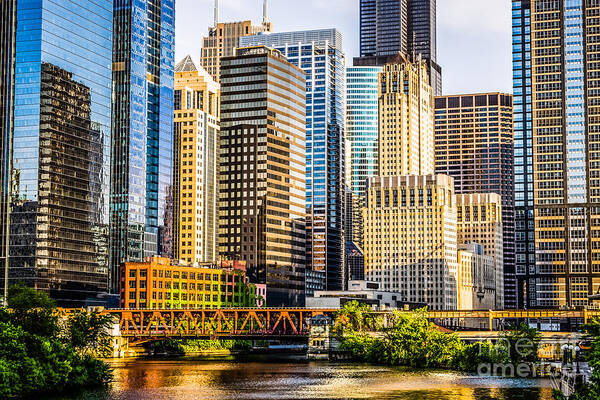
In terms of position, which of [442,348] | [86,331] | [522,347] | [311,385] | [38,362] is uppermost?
[86,331]

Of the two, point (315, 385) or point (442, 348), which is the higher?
point (442, 348)

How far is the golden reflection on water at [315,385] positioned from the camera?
13112cm

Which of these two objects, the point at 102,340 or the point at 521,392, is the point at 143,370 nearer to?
the point at 102,340

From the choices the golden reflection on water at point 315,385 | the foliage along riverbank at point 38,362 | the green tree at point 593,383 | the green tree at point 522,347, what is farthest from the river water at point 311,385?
the green tree at point 593,383

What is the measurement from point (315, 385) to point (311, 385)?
61 cm

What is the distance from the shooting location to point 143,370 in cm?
18012

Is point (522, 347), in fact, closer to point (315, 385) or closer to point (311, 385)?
point (315, 385)

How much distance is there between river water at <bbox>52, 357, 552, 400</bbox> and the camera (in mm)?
130875

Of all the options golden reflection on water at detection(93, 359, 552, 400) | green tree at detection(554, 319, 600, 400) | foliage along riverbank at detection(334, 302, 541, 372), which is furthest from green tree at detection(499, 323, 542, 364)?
green tree at detection(554, 319, 600, 400)

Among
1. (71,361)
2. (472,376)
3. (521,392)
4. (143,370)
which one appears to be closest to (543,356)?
(472,376)

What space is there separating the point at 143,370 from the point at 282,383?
1428 inches

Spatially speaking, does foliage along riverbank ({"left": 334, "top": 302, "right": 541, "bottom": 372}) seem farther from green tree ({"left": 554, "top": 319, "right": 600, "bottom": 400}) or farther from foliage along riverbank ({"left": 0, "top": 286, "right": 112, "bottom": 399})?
green tree ({"left": 554, "top": 319, "right": 600, "bottom": 400})

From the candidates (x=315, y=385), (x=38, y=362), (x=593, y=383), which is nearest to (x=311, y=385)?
(x=315, y=385)

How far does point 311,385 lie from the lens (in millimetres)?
148125
